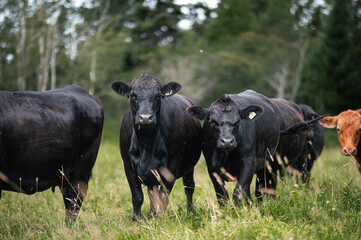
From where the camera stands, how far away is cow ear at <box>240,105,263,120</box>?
4941mm

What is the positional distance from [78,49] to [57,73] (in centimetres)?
201

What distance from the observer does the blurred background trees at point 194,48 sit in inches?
602

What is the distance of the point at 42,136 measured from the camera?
472 centimetres

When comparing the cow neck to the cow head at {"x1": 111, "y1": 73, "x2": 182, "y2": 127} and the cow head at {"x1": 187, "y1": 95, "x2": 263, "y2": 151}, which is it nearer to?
the cow head at {"x1": 111, "y1": 73, "x2": 182, "y2": 127}

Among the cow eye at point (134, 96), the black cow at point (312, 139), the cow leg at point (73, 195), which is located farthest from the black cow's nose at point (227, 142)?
the black cow at point (312, 139)

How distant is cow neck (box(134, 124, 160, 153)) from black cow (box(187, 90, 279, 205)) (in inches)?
23.1

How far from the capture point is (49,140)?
4789mm

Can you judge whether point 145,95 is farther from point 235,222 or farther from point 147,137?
point 235,222

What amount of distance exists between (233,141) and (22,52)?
12.2 metres

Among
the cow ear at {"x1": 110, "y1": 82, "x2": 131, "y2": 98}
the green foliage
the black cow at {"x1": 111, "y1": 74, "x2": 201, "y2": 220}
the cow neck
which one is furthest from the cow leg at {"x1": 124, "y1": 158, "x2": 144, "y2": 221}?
the green foliage

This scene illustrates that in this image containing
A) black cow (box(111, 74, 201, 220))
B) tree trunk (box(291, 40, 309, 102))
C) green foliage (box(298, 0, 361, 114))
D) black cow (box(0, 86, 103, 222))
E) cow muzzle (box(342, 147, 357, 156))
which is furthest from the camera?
tree trunk (box(291, 40, 309, 102))

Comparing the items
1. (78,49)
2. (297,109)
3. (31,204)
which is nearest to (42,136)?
(31,204)

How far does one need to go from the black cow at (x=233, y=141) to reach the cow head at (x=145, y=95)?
48cm

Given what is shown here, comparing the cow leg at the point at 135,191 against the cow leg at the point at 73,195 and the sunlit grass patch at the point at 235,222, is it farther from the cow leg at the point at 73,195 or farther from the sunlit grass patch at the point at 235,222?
the cow leg at the point at 73,195
